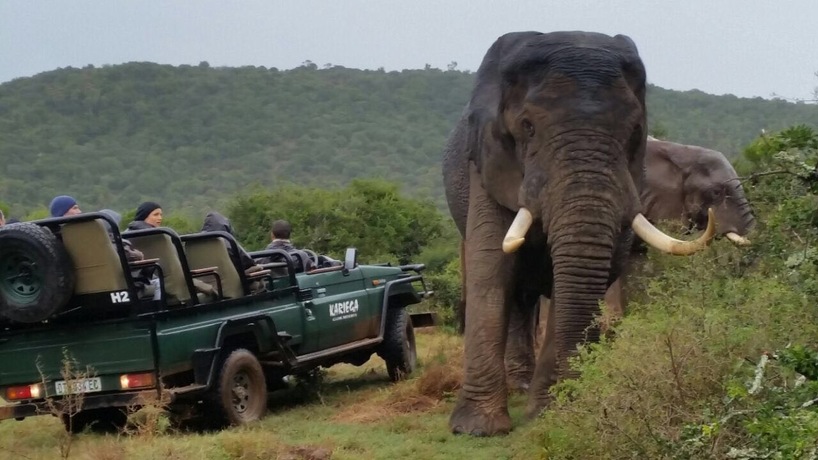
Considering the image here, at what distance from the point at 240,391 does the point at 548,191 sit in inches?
123

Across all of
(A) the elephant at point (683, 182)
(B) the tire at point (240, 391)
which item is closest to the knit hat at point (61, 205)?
(B) the tire at point (240, 391)

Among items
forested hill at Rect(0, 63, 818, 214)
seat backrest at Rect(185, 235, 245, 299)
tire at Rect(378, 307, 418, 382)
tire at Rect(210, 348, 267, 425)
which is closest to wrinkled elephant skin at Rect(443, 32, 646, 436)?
tire at Rect(210, 348, 267, 425)

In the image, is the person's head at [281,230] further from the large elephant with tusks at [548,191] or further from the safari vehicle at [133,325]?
the large elephant with tusks at [548,191]

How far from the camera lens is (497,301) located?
31.1 feet

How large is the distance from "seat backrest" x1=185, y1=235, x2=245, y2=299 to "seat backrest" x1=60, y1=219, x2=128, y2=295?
1370 millimetres

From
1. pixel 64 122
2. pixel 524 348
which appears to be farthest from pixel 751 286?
pixel 64 122

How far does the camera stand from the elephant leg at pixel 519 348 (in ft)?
38.0

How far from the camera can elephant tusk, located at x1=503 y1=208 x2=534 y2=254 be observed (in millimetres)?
8875

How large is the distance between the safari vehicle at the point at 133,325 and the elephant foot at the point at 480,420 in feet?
5.94

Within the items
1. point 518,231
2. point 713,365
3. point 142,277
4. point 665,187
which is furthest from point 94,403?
point 665,187

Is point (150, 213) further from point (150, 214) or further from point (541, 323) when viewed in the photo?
point (541, 323)

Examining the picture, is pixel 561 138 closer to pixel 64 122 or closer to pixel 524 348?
pixel 524 348

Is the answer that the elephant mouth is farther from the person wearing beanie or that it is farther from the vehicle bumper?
the person wearing beanie

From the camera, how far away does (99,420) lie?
10.4 m
